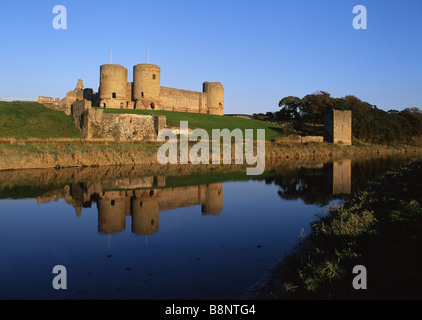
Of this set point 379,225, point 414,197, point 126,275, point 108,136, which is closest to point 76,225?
point 126,275

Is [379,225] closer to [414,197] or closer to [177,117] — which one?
[414,197]

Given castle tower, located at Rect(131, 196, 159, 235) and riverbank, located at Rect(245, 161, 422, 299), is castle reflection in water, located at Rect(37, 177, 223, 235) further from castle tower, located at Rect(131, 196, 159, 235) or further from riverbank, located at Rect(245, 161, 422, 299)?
riverbank, located at Rect(245, 161, 422, 299)

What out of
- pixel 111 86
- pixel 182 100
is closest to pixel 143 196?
pixel 111 86

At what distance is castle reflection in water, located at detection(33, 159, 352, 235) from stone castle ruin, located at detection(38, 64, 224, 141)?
1421cm

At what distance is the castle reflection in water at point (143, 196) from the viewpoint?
8.60 meters

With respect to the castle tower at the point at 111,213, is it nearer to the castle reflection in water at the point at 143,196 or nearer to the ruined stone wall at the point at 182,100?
the castle reflection in water at the point at 143,196

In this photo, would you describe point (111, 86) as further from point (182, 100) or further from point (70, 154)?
point (70, 154)

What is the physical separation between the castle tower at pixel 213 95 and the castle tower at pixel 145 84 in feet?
35.7

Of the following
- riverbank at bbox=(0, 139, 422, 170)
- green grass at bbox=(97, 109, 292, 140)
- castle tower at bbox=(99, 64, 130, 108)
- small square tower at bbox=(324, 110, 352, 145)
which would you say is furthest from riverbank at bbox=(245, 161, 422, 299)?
castle tower at bbox=(99, 64, 130, 108)

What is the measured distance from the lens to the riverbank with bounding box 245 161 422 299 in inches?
151

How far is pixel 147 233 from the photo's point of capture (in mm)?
7449

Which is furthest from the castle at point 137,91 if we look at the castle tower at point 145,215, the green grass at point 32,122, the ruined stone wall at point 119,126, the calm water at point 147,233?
the castle tower at point 145,215

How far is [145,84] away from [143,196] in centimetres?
3086

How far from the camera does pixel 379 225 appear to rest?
5.80 meters
